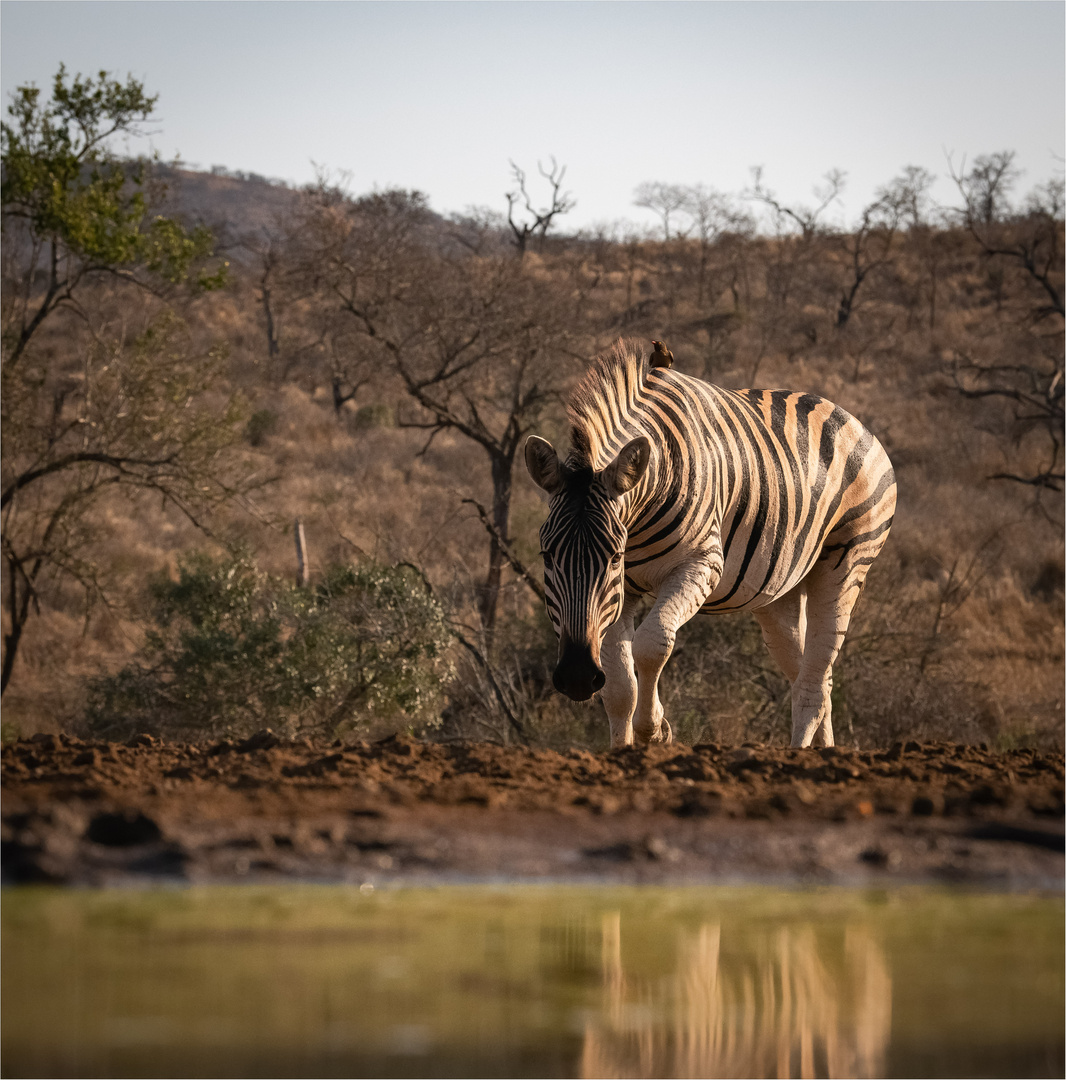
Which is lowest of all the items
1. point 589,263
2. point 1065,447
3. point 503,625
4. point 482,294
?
point 503,625

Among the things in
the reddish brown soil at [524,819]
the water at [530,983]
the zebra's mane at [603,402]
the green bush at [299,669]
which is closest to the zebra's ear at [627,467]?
the zebra's mane at [603,402]

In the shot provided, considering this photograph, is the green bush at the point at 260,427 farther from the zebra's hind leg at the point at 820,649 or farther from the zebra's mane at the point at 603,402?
the zebra's mane at the point at 603,402

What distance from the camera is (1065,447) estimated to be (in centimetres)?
2730

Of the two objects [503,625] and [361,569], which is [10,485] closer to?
[361,569]

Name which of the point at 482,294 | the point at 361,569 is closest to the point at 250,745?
the point at 361,569

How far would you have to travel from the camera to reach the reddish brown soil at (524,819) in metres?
4.66

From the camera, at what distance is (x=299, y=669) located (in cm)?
1483

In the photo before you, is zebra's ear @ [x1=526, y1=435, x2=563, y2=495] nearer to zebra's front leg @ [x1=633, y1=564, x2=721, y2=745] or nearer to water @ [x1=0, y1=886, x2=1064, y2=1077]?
zebra's front leg @ [x1=633, y1=564, x2=721, y2=745]

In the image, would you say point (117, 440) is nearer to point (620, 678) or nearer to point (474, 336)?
point (474, 336)

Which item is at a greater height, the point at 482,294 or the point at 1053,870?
the point at 482,294

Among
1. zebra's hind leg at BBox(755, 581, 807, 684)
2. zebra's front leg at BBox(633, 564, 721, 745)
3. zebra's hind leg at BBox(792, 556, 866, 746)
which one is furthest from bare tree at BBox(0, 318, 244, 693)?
zebra's front leg at BBox(633, 564, 721, 745)

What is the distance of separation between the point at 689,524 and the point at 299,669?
8557mm

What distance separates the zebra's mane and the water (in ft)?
9.32

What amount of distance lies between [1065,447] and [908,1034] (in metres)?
26.3
